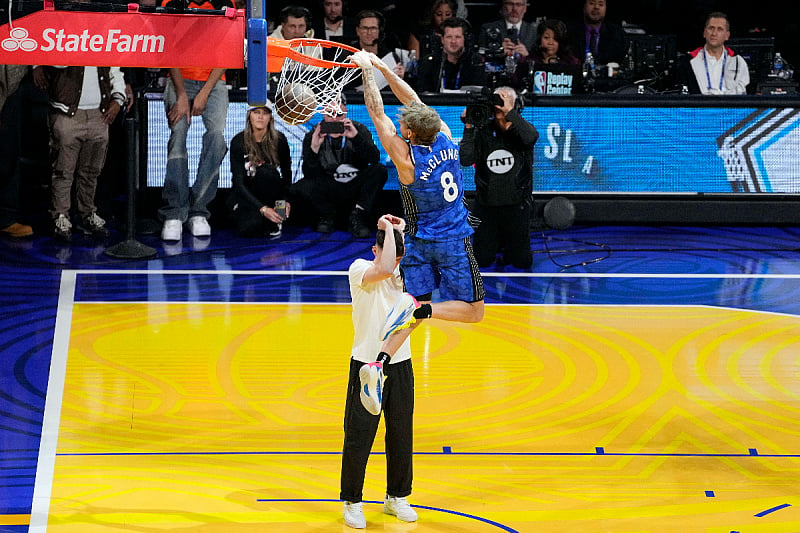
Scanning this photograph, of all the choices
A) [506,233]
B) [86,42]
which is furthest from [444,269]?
[506,233]

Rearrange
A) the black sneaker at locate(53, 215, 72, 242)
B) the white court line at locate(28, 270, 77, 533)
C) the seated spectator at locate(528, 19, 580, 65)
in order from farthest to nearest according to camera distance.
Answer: the seated spectator at locate(528, 19, 580, 65), the black sneaker at locate(53, 215, 72, 242), the white court line at locate(28, 270, 77, 533)

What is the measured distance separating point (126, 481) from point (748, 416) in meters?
4.53

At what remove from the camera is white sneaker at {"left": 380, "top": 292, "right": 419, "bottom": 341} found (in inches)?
264

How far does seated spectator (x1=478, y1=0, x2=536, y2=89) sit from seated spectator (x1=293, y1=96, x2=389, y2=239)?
6.28 ft

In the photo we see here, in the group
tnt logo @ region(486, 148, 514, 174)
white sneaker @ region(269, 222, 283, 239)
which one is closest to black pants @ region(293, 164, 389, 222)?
white sneaker @ region(269, 222, 283, 239)

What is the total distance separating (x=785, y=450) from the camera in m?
8.31

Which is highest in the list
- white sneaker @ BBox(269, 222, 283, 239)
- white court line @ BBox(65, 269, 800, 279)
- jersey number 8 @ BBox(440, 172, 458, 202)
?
jersey number 8 @ BBox(440, 172, 458, 202)

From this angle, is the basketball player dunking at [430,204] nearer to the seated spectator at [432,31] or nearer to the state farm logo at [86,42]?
the state farm logo at [86,42]

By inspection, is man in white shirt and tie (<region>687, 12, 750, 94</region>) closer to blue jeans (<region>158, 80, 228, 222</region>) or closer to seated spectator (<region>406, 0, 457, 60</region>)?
seated spectator (<region>406, 0, 457, 60</region>)

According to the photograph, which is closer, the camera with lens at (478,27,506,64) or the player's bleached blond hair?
the player's bleached blond hair

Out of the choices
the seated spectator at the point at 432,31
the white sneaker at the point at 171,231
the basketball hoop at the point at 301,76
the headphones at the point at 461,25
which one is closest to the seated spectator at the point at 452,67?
the headphones at the point at 461,25

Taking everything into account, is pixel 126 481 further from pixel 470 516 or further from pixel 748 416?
pixel 748 416

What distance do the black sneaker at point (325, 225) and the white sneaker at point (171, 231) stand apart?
67.0 inches

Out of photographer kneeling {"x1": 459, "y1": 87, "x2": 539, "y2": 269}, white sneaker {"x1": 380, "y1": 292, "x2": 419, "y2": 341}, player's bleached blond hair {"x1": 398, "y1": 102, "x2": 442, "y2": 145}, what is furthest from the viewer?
photographer kneeling {"x1": 459, "y1": 87, "x2": 539, "y2": 269}
